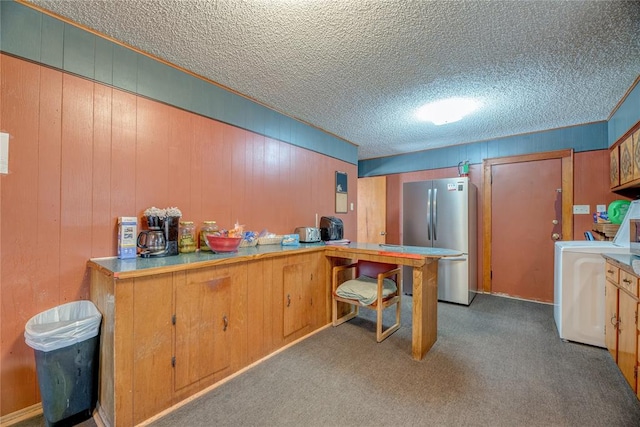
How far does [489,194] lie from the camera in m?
4.04

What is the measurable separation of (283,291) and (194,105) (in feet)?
5.94

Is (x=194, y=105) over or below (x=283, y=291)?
over

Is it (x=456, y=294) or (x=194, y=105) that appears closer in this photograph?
(x=194, y=105)

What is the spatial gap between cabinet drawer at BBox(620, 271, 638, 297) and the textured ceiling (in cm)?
161

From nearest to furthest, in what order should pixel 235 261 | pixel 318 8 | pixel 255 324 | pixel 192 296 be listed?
1. pixel 318 8
2. pixel 192 296
3. pixel 235 261
4. pixel 255 324

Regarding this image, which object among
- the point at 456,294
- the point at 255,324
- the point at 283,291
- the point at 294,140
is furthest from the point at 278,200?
the point at 456,294

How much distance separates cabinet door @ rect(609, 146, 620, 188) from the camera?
290 centimetres

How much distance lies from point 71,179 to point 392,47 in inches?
92.1

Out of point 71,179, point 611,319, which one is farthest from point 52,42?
point 611,319

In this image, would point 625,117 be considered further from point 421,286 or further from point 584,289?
point 421,286

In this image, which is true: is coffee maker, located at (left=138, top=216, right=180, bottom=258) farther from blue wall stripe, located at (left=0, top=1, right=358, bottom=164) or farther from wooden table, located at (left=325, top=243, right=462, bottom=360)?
wooden table, located at (left=325, top=243, right=462, bottom=360)

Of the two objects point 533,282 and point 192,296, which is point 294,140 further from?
point 533,282

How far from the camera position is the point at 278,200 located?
118 inches

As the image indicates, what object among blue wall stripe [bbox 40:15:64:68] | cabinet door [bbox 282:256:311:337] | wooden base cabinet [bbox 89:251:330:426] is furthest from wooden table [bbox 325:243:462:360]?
blue wall stripe [bbox 40:15:64:68]
